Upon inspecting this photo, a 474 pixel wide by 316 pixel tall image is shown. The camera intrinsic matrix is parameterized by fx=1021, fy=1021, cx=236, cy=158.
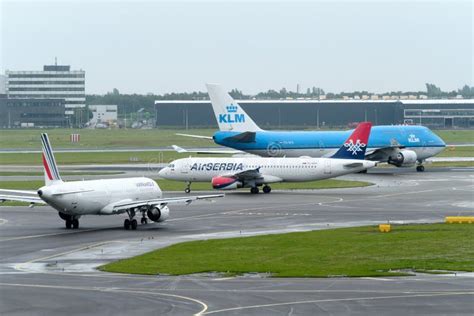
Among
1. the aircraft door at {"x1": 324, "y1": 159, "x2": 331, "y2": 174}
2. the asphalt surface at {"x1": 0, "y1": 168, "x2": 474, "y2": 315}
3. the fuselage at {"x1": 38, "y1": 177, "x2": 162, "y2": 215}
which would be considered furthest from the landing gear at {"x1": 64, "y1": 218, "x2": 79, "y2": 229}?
the aircraft door at {"x1": 324, "y1": 159, "x2": 331, "y2": 174}

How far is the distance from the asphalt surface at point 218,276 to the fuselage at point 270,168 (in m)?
1.54

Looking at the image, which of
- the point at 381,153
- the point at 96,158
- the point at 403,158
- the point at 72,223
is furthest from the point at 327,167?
the point at 96,158

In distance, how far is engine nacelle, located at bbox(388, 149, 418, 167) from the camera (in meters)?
110

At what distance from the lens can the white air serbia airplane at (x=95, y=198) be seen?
188 ft

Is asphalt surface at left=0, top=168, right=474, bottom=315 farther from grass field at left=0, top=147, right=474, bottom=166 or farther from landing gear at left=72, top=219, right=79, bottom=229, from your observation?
grass field at left=0, top=147, right=474, bottom=166

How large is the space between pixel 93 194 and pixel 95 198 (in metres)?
0.32

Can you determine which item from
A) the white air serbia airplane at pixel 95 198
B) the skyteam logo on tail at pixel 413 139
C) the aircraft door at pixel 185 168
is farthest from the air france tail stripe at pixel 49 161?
the skyteam logo on tail at pixel 413 139

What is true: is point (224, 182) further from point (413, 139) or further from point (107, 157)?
point (107, 157)

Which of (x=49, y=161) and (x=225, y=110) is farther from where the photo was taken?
(x=225, y=110)

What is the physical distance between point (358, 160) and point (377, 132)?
27433 millimetres

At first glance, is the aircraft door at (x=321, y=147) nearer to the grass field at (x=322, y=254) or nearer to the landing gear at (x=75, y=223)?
the landing gear at (x=75, y=223)

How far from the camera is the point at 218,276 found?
40125 millimetres

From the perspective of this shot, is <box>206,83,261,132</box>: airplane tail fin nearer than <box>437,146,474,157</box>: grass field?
Yes

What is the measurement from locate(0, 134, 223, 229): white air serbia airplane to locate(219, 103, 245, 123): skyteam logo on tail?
149ft
